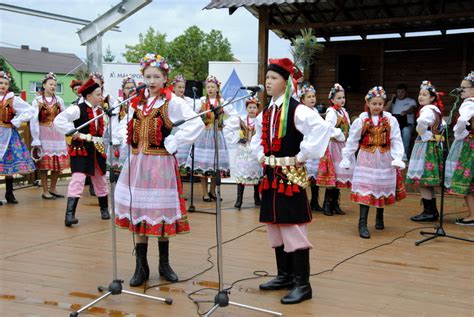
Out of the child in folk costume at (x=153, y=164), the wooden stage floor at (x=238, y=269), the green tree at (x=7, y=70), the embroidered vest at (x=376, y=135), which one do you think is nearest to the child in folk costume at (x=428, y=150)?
the wooden stage floor at (x=238, y=269)

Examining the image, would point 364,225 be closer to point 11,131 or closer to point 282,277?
point 282,277

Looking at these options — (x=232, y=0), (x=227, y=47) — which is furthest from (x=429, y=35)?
(x=227, y=47)

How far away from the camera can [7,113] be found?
7.35 m

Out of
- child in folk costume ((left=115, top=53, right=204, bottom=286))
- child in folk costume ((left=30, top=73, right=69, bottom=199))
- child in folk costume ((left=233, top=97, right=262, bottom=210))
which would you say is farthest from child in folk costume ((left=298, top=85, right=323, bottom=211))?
child in folk costume ((left=30, top=73, right=69, bottom=199))

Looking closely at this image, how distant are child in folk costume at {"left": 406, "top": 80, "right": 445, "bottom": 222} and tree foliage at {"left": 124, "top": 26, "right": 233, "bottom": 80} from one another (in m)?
33.7

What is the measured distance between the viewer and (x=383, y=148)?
227 inches

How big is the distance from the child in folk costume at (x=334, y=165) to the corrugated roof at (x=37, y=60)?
39021 mm

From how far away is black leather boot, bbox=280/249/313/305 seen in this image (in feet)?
12.0

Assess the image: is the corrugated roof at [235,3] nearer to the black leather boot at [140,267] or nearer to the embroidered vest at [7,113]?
the embroidered vest at [7,113]

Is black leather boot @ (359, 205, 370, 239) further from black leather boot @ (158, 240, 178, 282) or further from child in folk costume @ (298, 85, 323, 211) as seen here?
black leather boot @ (158, 240, 178, 282)

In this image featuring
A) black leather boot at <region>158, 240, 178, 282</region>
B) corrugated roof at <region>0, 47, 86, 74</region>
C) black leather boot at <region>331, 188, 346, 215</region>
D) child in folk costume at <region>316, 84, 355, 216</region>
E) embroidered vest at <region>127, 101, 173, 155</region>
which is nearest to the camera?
embroidered vest at <region>127, 101, 173, 155</region>

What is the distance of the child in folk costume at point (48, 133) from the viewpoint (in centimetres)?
794

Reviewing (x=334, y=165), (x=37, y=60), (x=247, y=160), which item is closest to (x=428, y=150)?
(x=334, y=165)

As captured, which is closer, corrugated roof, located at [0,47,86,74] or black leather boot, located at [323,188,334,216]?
black leather boot, located at [323,188,334,216]
